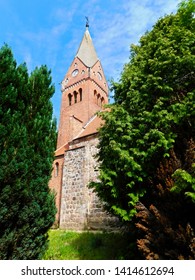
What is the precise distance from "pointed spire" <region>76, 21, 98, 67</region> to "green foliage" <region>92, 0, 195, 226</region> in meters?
25.3

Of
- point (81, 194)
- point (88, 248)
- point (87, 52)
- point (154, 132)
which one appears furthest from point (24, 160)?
point (87, 52)

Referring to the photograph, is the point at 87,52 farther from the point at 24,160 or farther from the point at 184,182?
the point at 184,182

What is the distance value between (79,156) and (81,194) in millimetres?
2730

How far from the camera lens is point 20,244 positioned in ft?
20.5

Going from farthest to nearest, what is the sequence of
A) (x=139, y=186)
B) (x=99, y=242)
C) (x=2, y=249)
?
(x=99, y=242) < (x=139, y=186) < (x=2, y=249)

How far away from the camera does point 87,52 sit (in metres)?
35.2

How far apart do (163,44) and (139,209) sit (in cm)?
505

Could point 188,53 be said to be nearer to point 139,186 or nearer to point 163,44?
point 163,44

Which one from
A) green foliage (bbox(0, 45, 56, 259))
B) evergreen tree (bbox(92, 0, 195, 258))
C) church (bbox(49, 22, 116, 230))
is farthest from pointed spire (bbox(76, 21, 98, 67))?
green foliage (bbox(0, 45, 56, 259))

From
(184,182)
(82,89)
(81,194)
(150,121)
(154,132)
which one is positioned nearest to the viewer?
(184,182)

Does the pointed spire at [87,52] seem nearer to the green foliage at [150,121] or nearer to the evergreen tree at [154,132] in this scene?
the green foliage at [150,121]

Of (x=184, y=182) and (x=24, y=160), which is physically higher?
(x=24, y=160)

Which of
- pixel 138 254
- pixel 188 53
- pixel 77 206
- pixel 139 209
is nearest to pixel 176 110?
pixel 188 53
